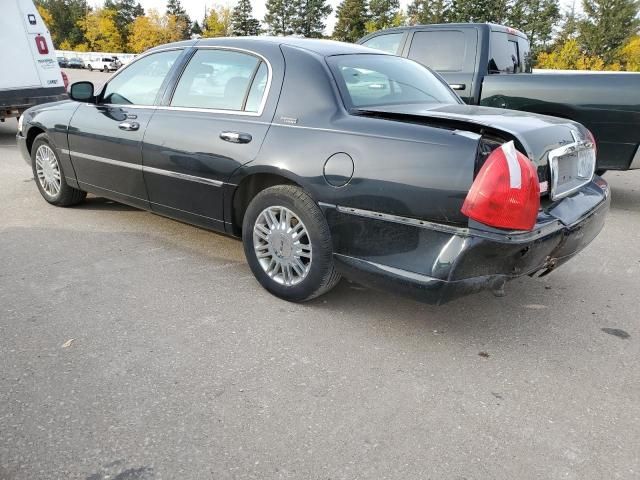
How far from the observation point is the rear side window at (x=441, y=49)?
6.82m

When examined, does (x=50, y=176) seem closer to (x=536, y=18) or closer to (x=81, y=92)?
(x=81, y=92)

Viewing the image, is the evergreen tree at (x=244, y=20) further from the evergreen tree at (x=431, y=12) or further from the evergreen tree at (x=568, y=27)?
the evergreen tree at (x=568, y=27)

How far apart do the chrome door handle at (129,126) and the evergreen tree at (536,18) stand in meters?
62.7

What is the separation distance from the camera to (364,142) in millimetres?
2920

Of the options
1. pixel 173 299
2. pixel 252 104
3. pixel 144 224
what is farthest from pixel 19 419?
pixel 144 224

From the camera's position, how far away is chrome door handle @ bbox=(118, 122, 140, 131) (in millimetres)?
4273

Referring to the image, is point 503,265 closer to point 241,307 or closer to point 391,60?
point 241,307

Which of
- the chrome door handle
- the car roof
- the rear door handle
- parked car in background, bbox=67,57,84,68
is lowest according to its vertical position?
parked car in background, bbox=67,57,84,68

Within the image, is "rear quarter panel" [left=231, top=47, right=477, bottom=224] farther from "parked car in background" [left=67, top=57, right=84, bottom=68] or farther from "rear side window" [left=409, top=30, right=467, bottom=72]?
"parked car in background" [left=67, top=57, right=84, bottom=68]

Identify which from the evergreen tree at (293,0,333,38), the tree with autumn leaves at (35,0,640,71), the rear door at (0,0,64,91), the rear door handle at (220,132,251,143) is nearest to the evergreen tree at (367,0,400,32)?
the tree with autumn leaves at (35,0,640,71)

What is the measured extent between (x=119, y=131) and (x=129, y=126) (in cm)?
15

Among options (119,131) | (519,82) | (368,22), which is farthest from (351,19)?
(119,131)

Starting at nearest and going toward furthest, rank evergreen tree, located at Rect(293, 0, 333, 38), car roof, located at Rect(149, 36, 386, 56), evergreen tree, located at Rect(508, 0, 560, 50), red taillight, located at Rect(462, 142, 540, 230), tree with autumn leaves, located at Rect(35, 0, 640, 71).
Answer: red taillight, located at Rect(462, 142, 540, 230), car roof, located at Rect(149, 36, 386, 56), tree with autumn leaves, located at Rect(35, 0, 640, 71), evergreen tree, located at Rect(508, 0, 560, 50), evergreen tree, located at Rect(293, 0, 333, 38)

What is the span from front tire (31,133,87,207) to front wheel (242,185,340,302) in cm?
270
